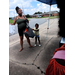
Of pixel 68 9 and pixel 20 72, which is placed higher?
pixel 68 9

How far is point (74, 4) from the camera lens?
297mm

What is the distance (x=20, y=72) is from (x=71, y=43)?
195 centimetres

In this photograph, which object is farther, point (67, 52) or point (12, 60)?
point (12, 60)

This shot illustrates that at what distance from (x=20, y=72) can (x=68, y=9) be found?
→ 2029 mm

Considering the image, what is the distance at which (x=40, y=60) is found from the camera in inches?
94.8
